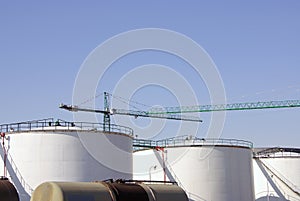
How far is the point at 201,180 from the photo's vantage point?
4772 cm

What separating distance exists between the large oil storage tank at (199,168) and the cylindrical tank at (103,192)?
19232mm

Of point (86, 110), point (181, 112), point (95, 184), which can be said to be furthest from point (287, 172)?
point (181, 112)

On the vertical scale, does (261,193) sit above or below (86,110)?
below

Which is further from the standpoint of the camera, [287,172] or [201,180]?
[287,172]

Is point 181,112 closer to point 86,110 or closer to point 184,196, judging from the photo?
point 86,110

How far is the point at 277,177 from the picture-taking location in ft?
189

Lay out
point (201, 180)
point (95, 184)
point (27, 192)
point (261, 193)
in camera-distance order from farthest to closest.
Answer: point (261, 193)
point (201, 180)
point (27, 192)
point (95, 184)

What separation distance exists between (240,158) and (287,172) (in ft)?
35.6

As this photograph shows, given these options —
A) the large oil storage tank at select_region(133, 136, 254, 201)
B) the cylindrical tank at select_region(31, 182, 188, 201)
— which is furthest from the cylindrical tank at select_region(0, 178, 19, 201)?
the large oil storage tank at select_region(133, 136, 254, 201)

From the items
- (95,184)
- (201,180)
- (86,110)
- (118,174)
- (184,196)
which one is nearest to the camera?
(95,184)

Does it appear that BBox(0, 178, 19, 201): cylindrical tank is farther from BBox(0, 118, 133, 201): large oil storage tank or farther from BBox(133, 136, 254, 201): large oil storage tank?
BBox(133, 136, 254, 201): large oil storage tank

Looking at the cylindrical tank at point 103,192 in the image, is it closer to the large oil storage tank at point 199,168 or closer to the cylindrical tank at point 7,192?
the cylindrical tank at point 7,192

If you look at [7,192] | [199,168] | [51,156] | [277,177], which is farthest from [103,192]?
[277,177]

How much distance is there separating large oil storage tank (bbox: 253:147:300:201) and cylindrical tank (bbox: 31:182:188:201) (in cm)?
3087
